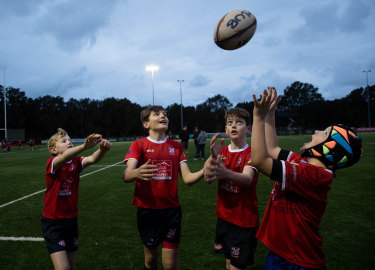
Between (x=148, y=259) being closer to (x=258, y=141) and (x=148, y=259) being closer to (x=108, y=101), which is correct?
(x=258, y=141)

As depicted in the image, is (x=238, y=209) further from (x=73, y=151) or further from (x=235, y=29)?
(x=235, y=29)

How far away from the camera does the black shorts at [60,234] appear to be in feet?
8.98

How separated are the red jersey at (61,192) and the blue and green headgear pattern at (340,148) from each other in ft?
9.06

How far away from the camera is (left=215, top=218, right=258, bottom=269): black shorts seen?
8.91ft

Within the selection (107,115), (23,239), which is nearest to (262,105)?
(23,239)

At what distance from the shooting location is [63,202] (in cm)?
296

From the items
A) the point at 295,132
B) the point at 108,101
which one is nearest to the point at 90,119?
the point at 108,101

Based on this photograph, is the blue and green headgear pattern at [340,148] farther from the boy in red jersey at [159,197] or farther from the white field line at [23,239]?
the white field line at [23,239]

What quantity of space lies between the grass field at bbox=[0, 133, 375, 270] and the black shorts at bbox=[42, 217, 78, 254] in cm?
101

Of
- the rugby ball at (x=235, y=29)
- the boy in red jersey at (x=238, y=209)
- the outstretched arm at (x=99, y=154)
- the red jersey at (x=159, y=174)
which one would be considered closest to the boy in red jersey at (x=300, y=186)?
the boy in red jersey at (x=238, y=209)

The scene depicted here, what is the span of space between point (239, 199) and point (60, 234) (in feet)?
6.83

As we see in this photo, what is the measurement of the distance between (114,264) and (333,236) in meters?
3.75

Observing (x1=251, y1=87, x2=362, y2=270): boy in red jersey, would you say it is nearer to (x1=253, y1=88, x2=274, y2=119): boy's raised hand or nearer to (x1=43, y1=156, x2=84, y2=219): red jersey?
(x1=253, y1=88, x2=274, y2=119): boy's raised hand

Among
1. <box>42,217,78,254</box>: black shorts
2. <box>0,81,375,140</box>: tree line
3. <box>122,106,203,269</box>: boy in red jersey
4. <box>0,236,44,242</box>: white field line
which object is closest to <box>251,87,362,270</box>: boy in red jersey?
<box>122,106,203,269</box>: boy in red jersey
